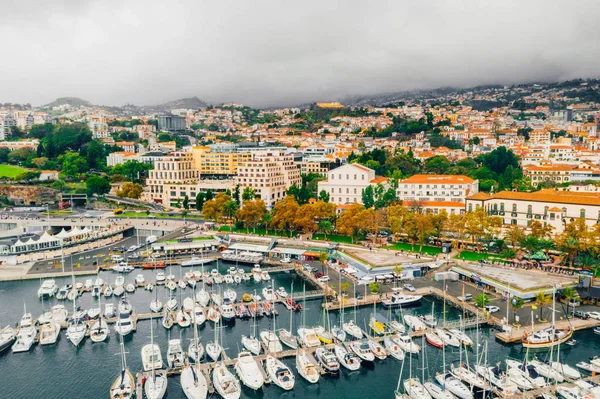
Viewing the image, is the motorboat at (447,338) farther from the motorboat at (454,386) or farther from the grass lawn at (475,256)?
the grass lawn at (475,256)

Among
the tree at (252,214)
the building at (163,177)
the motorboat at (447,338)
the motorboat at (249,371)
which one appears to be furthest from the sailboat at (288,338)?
the building at (163,177)

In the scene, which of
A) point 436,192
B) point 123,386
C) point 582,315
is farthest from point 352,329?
point 436,192

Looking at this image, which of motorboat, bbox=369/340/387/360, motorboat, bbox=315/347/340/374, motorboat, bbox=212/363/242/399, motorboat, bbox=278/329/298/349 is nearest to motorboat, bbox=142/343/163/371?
motorboat, bbox=212/363/242/399

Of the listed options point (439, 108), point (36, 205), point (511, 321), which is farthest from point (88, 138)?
point (439, 108)

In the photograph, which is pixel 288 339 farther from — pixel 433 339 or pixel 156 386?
pixel 433 339

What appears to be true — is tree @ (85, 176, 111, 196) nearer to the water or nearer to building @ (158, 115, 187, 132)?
the water

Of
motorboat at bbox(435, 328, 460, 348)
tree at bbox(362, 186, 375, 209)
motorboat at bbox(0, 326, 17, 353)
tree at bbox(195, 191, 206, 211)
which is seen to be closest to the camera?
motorboat at bbox(435, 328, 460, 348)

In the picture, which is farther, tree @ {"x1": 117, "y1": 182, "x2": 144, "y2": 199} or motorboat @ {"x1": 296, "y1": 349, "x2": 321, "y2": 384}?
tree @ {"x1": 117, "y1": 182, "x2": 144, "y2": 199}
